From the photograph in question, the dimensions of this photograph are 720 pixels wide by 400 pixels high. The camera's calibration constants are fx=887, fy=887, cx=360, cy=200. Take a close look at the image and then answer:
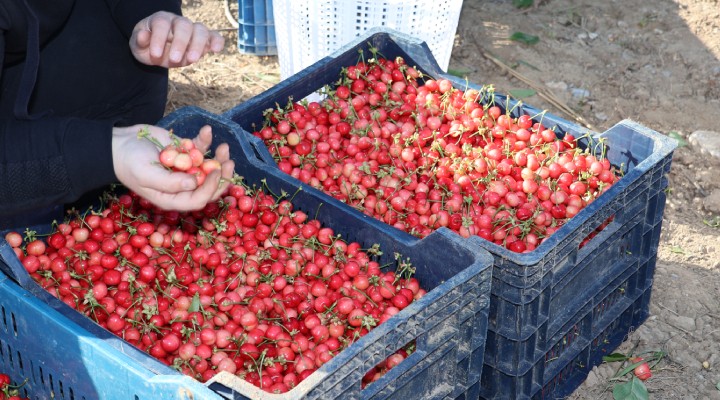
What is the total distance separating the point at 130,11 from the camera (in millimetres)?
3043

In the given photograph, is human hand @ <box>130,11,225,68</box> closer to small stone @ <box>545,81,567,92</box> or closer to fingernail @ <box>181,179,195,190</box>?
fingernail @ <box>181,179,195,190</box>

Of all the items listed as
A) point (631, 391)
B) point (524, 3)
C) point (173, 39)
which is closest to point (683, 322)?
point (631, 391)

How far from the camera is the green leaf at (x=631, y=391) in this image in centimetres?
316

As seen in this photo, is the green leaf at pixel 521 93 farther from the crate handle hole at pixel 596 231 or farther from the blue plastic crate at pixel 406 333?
the blue plastic crate at pixel 406 333

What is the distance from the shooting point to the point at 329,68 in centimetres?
357

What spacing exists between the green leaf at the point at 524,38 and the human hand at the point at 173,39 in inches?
122

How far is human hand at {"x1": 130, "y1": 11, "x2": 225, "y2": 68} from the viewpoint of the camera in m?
2.74

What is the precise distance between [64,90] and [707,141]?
3.23 metres

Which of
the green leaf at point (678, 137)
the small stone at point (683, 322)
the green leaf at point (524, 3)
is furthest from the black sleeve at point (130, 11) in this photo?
the green leaf at point (524, 3)

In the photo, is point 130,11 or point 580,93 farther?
point 580,93

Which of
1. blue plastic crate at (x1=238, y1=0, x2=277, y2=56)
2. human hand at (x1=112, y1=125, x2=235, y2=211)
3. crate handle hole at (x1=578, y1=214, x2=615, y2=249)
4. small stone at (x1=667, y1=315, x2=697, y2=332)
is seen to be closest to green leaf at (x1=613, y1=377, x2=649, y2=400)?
small stone at (x1=667, y1=315, x2=697, y2=332)

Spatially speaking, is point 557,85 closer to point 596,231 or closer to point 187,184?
point 596,231

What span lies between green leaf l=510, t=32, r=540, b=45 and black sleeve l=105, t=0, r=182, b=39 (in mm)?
2978

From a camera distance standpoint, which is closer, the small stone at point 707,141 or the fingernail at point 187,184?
the fingernail at point 187,184
